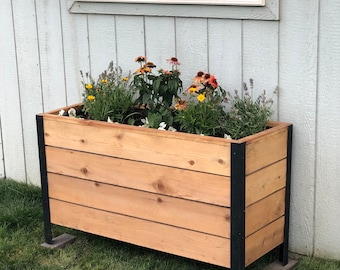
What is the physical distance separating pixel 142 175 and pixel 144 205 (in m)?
0.15

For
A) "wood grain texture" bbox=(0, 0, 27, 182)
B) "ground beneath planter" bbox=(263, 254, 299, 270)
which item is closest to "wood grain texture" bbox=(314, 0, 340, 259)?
"ground beneath planter" bbox=(263, 254, 299, 270)

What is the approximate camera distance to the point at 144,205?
341 centimetres

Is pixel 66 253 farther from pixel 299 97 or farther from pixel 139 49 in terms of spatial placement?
pixel 299 97

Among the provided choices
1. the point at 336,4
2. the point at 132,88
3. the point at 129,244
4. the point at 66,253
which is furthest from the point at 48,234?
the point at 336,4

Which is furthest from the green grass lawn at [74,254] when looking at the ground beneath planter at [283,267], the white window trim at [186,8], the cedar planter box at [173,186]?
the white window trim at [186,8]

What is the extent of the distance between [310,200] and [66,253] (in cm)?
132

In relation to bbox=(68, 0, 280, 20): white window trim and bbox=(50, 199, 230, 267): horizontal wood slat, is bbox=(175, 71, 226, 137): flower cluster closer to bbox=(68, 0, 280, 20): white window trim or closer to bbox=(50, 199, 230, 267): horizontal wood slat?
bbox=(68, 0, 280, 20): white window trim

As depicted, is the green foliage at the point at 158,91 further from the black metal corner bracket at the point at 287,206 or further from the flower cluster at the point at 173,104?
the black metal corner bracket at the point at 287,206

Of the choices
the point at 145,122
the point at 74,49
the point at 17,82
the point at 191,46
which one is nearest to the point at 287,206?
the point at 145,122

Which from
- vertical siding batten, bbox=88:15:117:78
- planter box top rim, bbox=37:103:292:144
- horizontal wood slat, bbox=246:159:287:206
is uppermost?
vertical siding batten, bbox=88:15:117:78

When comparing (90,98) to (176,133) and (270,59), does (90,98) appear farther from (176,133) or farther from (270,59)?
(270,59)

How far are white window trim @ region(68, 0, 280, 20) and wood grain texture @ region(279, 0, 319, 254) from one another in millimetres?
105

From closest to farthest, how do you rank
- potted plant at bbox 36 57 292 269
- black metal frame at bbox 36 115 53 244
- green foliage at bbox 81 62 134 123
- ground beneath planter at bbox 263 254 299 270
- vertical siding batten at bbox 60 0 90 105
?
potted plant at bbox 36 57 292 269 → ground beneath planter at bbox 263 254 299 270 → green foliage at bbox 81 62 134 123 → black metal frame at bbox 36 115 53 244 → vertical siding batten at bbox 60 0 90 105

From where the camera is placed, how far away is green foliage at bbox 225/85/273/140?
3.27 metres
